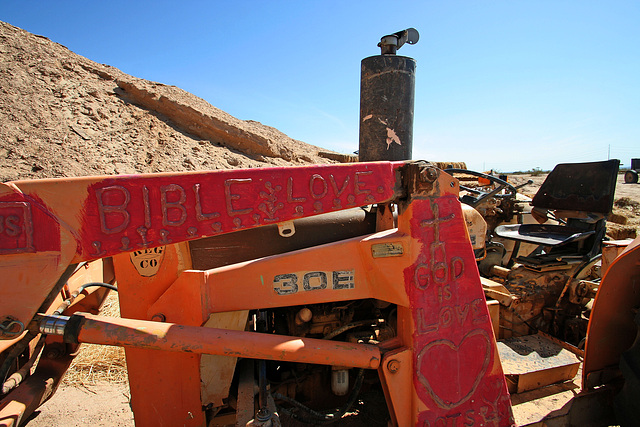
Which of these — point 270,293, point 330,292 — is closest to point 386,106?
point 330,292

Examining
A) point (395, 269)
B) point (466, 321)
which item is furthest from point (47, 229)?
point (466, 321)

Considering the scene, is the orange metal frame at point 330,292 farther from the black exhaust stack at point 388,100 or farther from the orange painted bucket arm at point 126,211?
the black exhaust stack at point 388,100

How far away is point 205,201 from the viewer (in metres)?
1.42

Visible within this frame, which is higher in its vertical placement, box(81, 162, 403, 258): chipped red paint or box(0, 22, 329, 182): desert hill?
box(0, 22, 329, 182): desert hill

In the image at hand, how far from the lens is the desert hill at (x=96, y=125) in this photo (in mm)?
7973

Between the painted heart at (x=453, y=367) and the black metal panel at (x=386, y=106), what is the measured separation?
2250 millimetres

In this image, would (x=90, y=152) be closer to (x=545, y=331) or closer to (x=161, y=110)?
(x=161, y=110)

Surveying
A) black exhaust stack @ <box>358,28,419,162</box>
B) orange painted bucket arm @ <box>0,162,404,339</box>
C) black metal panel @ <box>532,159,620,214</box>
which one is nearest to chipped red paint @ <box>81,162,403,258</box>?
orange painted bucket arm @ <box>0,162,404,339</box>

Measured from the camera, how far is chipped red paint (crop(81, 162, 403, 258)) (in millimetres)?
1320

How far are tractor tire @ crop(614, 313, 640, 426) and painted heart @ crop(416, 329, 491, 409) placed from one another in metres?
0.70

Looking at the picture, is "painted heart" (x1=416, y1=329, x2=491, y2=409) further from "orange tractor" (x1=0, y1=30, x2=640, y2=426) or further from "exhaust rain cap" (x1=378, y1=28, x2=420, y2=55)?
"exhaust rain cap" (x1=378, y1=28, x2=420, y2=55)

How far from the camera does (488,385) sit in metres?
1.78

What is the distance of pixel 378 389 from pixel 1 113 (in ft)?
34.3

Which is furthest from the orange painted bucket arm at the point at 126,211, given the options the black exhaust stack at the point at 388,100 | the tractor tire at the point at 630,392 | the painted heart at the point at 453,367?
the black exhaust stack at the point at 388,100
